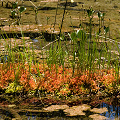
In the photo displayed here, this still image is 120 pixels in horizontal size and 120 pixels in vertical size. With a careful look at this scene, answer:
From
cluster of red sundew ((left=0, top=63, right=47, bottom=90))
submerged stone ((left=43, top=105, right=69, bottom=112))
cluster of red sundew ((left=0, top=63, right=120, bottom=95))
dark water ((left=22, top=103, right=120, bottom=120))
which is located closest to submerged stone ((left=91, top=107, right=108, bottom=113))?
dark water ((left=22, top=103, right=120, bottom=120))

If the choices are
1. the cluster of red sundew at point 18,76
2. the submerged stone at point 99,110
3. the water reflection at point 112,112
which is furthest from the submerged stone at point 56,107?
the cluster of red sundew at point 18,76

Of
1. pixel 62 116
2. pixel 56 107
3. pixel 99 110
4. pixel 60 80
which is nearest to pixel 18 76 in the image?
pixel 60 80

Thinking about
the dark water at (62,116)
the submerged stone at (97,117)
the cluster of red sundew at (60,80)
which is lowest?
the dark water at (62,116)

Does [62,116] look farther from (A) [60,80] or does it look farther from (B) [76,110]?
(A) [60,80]

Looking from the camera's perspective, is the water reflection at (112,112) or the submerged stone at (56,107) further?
the submerged stone at (56,107)

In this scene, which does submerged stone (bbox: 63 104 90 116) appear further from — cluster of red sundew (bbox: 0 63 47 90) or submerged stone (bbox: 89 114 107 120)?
cluster of red sundew (bbox: 0 63 47 90)

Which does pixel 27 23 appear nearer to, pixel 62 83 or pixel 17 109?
pixel 62 83

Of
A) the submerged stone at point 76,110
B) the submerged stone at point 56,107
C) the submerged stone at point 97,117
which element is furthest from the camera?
the submerged stone at point 56,107

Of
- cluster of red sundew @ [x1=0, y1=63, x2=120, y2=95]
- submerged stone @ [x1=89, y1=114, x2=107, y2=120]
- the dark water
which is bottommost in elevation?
the dark water

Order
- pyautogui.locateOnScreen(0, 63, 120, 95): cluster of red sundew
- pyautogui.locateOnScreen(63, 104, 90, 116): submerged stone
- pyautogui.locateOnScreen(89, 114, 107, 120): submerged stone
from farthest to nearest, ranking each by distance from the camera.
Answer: pyautogui.locateOnScreen(0, 63, 120, 95): cluster of red sundew → pyautogui.locateOnScreen(63, 104, 90, 116): submerged stone → pyautogui.locateOnScreen(89, 114, 107, 120): submerged stone

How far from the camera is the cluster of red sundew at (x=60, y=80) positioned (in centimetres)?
354

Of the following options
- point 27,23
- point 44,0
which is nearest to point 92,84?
point 27,23

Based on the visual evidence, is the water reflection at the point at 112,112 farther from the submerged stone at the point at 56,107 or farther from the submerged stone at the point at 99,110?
the submerged stone at the point at 56,107

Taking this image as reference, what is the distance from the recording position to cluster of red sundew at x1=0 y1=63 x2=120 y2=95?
139 inches
